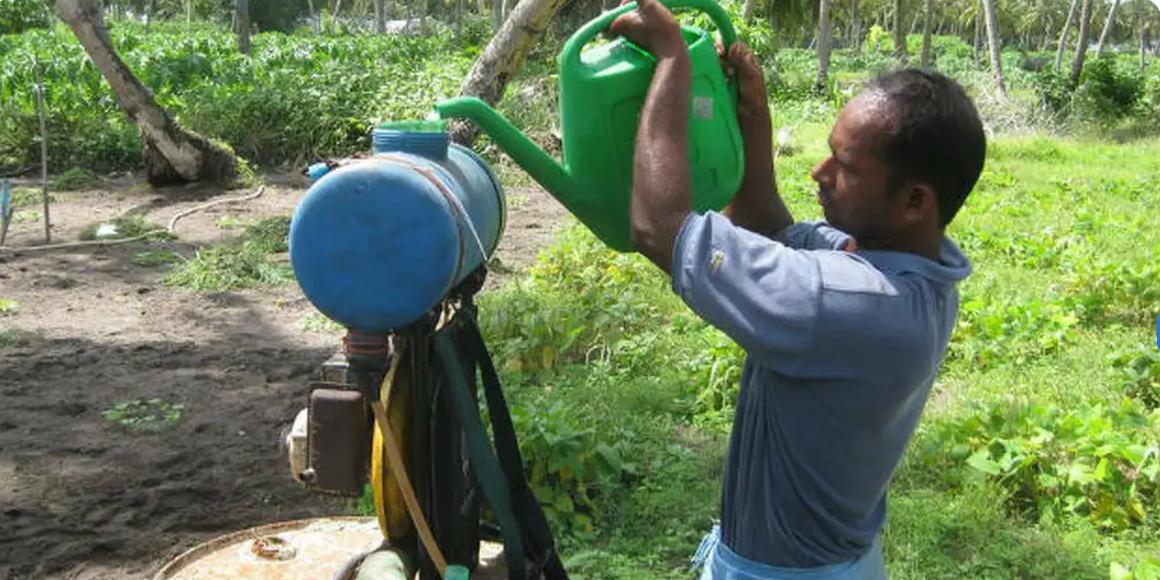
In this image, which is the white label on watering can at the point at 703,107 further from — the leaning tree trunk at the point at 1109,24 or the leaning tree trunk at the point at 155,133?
the leaning tree trunk at the point at 1109,24

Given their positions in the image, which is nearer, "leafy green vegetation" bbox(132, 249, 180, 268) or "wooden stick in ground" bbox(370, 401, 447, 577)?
"wooden stick in ground" bbox(370, 401, 447, 577)

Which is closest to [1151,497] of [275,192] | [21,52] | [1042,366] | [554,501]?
[1042,366]

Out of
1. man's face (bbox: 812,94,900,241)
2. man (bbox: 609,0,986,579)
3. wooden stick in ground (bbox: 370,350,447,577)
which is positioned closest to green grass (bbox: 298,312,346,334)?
wooden stick in ground (bbox: 370,350,447,577)

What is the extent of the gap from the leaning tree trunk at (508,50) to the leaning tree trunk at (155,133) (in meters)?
6.01

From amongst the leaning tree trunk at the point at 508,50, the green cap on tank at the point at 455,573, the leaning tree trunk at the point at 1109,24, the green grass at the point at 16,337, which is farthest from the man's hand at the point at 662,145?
→ the leaning tree trunk at the point at 1109,24

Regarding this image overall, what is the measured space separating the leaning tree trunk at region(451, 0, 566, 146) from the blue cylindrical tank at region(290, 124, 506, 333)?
188 inches

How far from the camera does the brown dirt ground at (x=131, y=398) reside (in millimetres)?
4219

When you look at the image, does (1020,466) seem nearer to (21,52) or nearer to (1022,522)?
(1022,522)

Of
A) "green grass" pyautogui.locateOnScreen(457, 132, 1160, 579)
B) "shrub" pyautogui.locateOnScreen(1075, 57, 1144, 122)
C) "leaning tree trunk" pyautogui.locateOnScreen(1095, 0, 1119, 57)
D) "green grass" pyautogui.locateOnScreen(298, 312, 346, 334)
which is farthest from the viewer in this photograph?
"leaning tree trunk" pyautogui.locateOnScreen(1095, 0, 1119, 57)

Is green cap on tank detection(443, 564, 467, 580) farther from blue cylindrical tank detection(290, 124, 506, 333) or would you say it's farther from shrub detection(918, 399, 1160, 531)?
shrub detection(918, 399, 1160, 531)

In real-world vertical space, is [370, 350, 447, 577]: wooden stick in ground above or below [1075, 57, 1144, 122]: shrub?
above

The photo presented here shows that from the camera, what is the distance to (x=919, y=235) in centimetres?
166

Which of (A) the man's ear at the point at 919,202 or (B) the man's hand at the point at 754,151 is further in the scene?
(B) the man's hand at the point at 754,151

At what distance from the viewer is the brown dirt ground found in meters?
4.22
